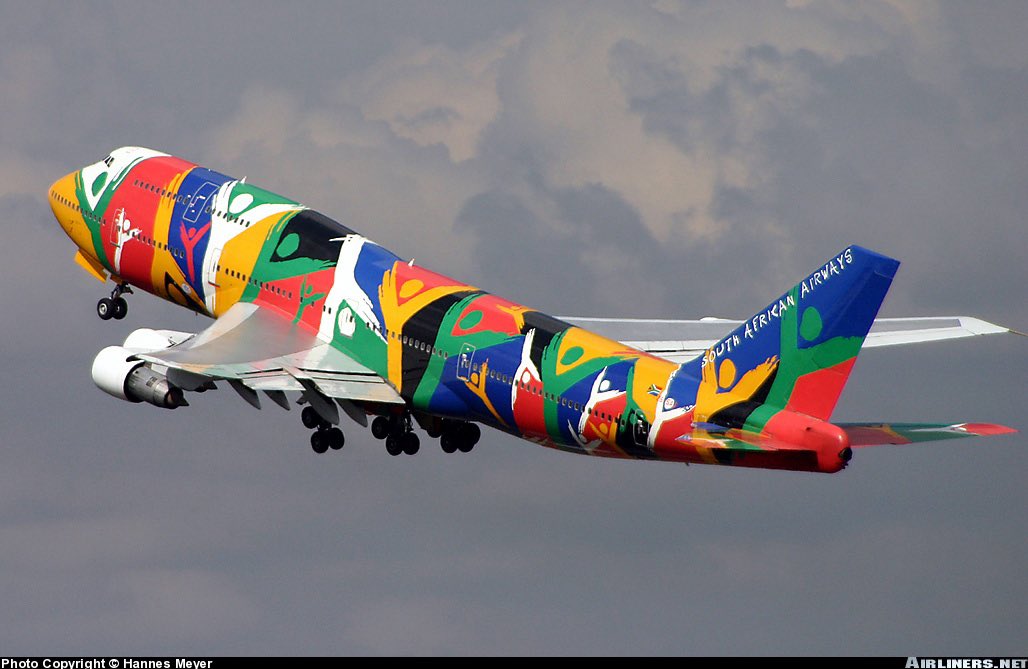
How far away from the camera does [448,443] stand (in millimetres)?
78188

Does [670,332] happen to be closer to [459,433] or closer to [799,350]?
[459,433]

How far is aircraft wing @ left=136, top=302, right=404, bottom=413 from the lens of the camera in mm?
73875

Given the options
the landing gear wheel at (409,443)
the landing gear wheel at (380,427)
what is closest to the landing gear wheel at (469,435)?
the landing gear wheel at (409,443)

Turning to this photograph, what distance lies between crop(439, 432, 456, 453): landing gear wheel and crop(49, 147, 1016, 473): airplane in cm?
14

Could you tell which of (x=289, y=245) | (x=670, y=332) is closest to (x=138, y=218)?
(x=289, y=245)

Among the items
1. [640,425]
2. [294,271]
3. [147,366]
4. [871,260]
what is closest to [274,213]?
[294,271]

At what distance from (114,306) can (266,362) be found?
12.8 metres

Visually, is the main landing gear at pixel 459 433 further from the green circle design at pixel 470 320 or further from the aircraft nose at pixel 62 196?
the aircraft nose at pixel 62 196

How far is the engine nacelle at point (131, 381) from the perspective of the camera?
74062 mm

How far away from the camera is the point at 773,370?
6462 cm

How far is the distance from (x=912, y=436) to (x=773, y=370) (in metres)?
4.32

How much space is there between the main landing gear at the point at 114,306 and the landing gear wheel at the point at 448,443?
14.6m

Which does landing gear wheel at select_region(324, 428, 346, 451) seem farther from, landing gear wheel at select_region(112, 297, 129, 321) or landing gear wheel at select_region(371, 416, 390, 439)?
landing gear wheel at select_region(112, 297, 129, 321)

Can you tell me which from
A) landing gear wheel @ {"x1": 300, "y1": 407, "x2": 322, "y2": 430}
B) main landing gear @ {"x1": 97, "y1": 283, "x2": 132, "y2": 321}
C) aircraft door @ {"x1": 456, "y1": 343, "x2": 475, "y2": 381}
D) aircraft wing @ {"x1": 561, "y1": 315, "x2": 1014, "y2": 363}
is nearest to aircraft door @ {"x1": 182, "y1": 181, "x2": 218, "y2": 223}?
main landing gear @ {"x1": 97, "y1": 283, "x2": 132, "y2": 321}
